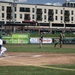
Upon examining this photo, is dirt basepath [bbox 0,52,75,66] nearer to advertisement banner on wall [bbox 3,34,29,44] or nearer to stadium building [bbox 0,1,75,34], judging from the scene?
advertisement banner on wall [bbox 3,34,29,44]

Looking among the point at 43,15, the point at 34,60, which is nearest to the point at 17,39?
the point at 34,60

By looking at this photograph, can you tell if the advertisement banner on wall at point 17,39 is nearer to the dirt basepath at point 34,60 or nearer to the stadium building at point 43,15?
the dirt basepath at point 34,60

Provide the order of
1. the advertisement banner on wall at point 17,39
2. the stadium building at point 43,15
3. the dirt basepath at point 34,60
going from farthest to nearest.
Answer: the stadium building at point 43,15 → the advertisement banner on wall at point 17,39 → the dirt basepath at point 34,60

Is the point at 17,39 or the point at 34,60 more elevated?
the point at 17,39

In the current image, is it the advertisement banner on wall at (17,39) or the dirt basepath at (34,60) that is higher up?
the advertisement banner on wall at (17,39)

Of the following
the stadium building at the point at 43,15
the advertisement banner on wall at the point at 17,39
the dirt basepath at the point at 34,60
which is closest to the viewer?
the dirt basepath at the point at 34,60

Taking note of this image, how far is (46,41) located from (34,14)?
8732 centimetres

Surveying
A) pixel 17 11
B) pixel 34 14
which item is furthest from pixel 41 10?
pixel 17 11

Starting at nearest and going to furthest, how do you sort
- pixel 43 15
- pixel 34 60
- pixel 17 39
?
1. pixel 34 60
2. pixel 17 39
3. pixel 43 15

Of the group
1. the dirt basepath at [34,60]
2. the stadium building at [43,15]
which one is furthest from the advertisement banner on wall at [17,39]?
the stadium building at [43,15]

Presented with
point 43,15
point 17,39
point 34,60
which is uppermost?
point 43,15

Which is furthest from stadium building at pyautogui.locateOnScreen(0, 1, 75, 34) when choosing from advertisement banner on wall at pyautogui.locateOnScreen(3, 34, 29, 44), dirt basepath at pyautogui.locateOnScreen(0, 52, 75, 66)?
dirt basepath at pyautogui.locateOnScreen(0, 52, 75, 66)

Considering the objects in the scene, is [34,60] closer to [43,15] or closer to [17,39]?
[17,39]

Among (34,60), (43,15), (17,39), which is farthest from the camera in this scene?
(43,15)
